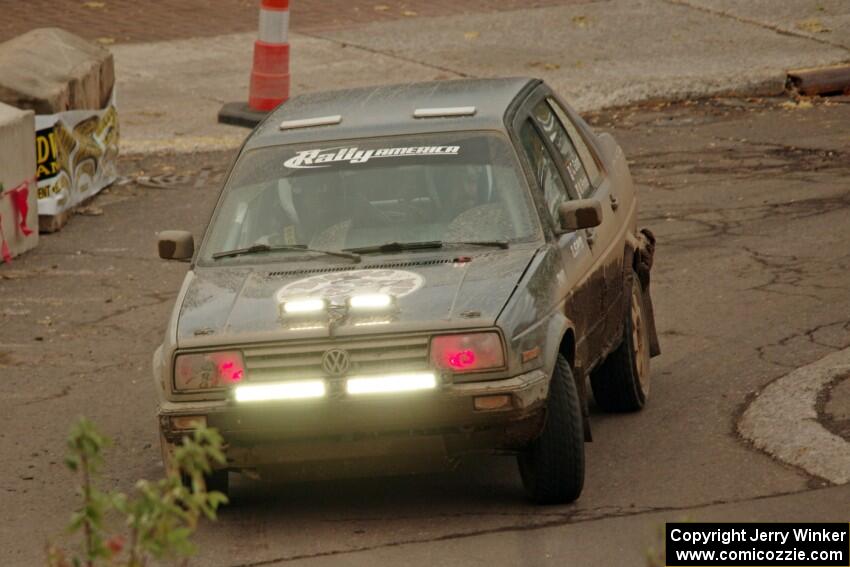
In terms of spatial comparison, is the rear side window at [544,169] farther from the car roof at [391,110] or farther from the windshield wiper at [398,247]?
the windshield wiper at [398,247]

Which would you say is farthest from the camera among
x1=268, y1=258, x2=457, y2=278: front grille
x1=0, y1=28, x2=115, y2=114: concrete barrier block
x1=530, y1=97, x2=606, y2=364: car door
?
x1=0, y1=28, x2=115, y2=114: concrete barrier block

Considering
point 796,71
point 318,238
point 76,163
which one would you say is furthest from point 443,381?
point 796,71

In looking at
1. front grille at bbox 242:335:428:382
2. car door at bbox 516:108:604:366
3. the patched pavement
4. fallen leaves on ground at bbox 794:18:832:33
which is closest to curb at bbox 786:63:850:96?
fallen leaves on ground at bbox 794:18:832:33

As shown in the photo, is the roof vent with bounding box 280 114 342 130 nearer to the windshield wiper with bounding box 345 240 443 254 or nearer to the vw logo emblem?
the windshield wiper with bounding box 345 240 443 254

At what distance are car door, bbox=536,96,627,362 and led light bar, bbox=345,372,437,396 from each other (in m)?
1.50

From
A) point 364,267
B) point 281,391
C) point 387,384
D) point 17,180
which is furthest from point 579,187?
point 17,180

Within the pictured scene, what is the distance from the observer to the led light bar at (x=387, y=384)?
21.6ft

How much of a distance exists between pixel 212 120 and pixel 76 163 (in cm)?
259

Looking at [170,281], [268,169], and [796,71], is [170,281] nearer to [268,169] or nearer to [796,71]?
[268,169]

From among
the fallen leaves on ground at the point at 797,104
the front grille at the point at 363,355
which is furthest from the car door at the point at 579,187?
the fallen leaves on ground at the point at 797,104

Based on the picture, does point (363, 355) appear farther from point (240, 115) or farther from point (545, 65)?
point (545, 65)

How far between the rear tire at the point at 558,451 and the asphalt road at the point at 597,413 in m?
0.11

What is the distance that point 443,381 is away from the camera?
6578 millimetres

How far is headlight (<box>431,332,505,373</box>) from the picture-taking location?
21.7 ft
